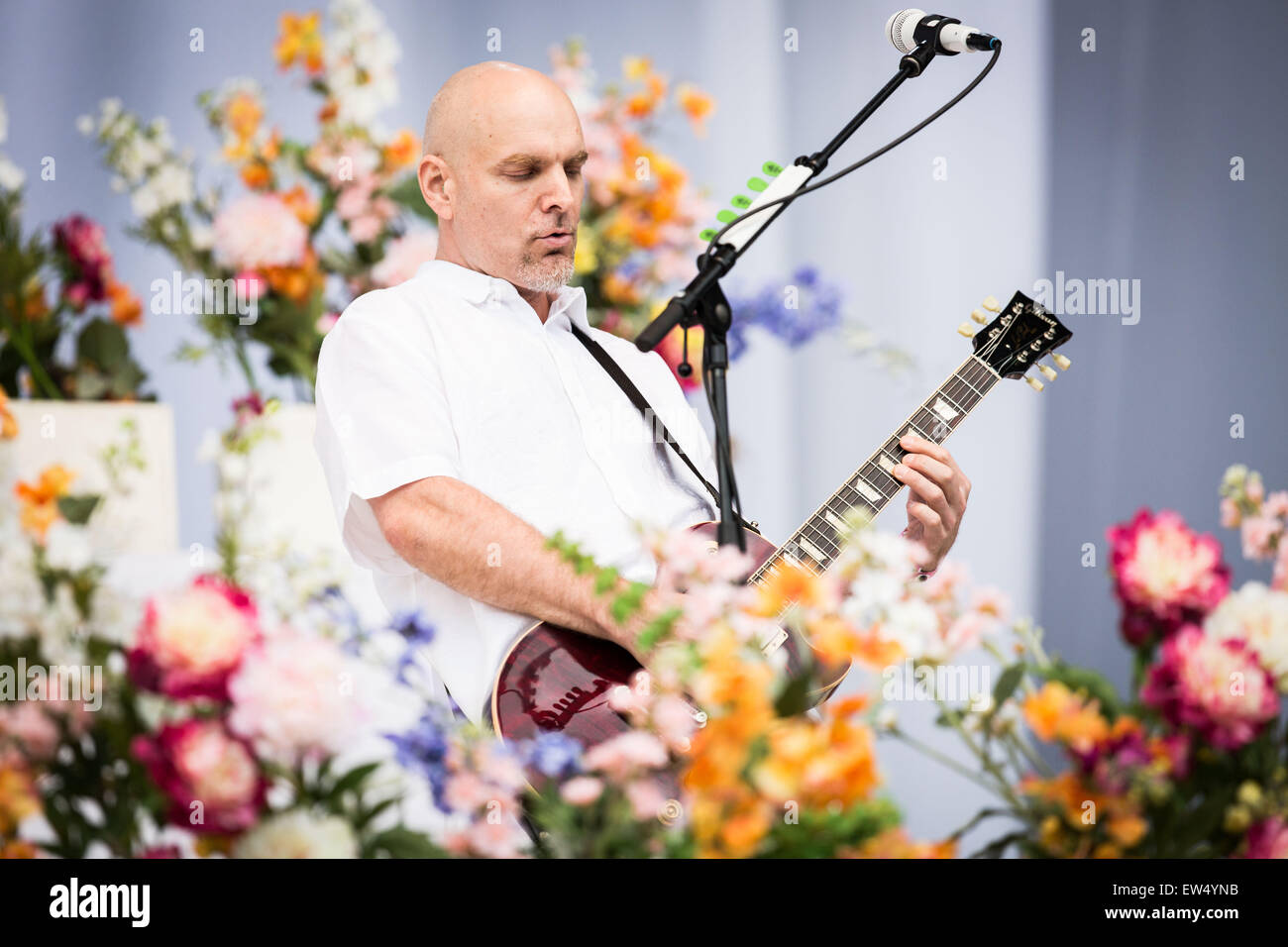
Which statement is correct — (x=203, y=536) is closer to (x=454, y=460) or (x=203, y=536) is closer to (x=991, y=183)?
(x=454, y=460)

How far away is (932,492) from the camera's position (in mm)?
1563

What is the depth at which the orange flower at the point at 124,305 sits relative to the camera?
1726 mm

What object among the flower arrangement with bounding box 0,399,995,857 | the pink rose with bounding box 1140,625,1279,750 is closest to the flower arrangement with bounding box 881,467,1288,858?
the pink rose with bounding box 1140,625,1279,750

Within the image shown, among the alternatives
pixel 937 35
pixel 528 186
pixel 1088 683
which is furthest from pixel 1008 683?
pixel 528 186

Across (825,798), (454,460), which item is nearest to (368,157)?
(454,460)

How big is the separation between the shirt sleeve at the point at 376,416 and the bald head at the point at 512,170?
19 cm

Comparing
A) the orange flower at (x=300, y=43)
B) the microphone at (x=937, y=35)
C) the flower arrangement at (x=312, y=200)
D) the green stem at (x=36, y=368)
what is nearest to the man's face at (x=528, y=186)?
the flower arrangement at (x=312, y=200)

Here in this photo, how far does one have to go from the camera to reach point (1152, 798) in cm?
93

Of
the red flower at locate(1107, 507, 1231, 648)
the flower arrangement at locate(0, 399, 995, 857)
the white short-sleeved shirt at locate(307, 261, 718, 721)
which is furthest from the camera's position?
the white short-sleeved shirt at locate(307, 261, 718, 721)

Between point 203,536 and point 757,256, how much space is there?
3.95 ft

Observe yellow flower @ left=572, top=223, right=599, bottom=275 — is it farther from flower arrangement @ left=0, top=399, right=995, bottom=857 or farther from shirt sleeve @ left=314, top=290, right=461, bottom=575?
flower arrangement @ left=0, top=399, right=995, bottom=857

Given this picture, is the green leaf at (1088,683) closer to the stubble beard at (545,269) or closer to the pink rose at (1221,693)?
the pink rose at (1221,693)

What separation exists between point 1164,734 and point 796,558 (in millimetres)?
603

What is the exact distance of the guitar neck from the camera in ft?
4.88
